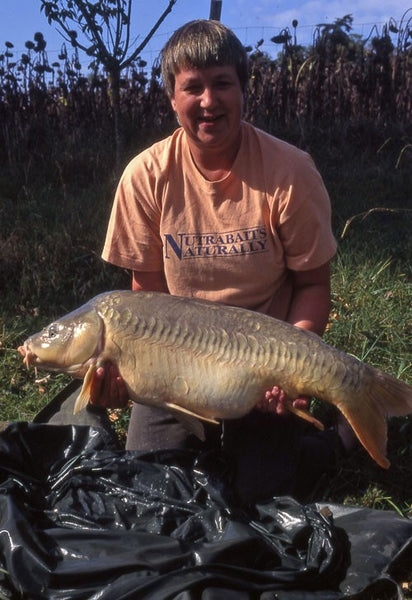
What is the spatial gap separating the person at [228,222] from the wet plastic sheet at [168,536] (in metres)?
0.22

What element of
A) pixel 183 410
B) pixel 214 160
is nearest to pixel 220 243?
pixel 214 160

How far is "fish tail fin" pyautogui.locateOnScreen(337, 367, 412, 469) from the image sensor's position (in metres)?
2.40

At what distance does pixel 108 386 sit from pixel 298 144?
5.25m

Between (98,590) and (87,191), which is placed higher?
(87,191)

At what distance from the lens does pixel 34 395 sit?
369cm

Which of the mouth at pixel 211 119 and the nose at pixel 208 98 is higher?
the nose at pixel 208 98

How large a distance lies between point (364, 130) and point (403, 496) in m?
5.41

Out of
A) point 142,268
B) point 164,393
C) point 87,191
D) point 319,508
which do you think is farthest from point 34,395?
point 87,191

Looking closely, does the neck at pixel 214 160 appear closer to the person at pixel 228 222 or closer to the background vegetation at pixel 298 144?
the person at pixel 228 222

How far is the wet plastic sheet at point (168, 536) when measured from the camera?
217cm

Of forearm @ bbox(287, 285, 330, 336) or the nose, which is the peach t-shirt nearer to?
forearm @ bbox(287, 285, 330, 336)

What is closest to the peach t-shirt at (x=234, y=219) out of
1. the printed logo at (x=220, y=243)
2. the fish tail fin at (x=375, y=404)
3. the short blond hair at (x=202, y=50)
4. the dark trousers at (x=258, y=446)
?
the printed logo at (x=220, y=243)

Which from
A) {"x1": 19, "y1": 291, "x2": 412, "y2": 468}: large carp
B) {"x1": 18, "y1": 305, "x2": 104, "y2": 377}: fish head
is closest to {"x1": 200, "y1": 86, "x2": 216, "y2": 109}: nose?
{"x1": 19, "y1": 291, "x2": 412, "y2": 468}: large carp

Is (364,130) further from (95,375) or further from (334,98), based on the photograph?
(95,375)
